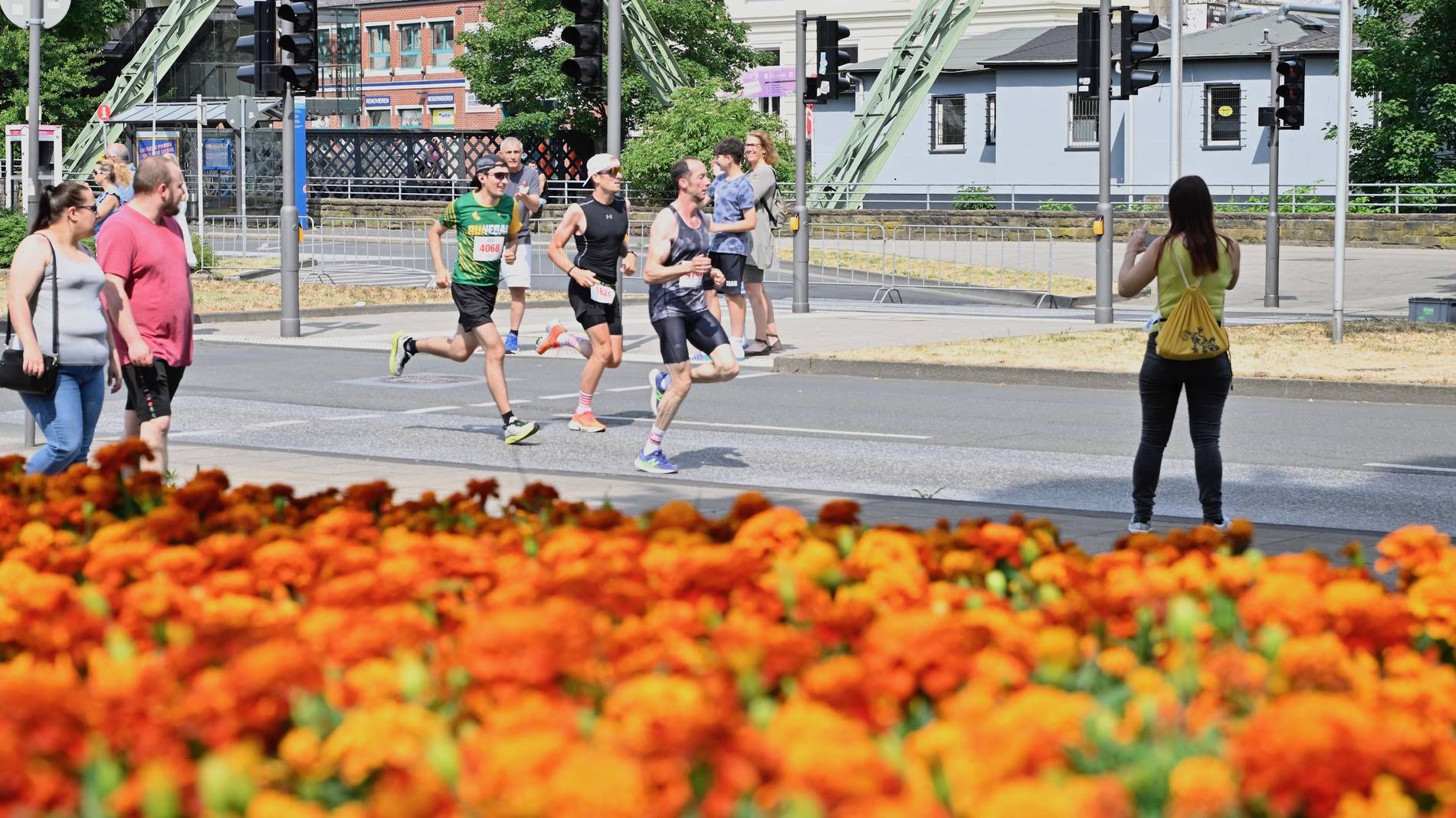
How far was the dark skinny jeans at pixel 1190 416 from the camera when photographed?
898 cm

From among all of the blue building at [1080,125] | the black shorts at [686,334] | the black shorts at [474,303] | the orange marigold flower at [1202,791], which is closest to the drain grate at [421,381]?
the black shorts at [474,303]

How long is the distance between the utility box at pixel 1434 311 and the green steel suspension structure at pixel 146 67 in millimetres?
43378

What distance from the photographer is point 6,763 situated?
107 inches

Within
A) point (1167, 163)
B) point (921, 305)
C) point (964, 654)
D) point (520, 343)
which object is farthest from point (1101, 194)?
point (1167, 163)

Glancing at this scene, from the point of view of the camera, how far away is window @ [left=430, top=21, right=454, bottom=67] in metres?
76.9

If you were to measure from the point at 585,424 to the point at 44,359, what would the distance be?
17.0ft

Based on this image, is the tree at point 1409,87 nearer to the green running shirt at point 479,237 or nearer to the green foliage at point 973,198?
the green foliage at point 973,198

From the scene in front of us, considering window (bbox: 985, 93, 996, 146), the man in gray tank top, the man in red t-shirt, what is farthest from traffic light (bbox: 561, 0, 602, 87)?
window (bbox: 985, 93, 996, 146)

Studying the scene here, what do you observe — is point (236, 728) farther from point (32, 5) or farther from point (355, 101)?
point (355, 101)

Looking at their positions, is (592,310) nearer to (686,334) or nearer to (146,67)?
(686,334)

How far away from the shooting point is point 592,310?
524 inches

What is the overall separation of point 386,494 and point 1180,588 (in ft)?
7.63

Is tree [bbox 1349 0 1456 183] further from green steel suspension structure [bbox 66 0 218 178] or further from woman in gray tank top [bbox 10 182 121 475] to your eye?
woman in gray tank top [bbox 10 182 121 475]

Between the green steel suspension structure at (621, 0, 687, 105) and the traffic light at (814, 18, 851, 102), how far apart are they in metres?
23.9
